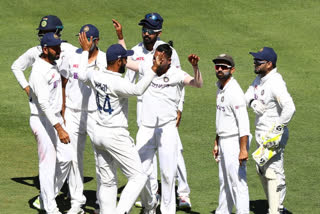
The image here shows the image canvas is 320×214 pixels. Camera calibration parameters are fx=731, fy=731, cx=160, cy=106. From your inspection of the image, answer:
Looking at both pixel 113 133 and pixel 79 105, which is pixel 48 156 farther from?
pixel 113 133

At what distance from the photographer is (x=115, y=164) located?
10.0 meters

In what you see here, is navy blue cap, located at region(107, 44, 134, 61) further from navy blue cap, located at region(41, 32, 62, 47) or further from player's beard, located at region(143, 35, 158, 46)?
player's beard, located at region(143, 35, 158, 46)

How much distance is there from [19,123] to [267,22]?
8900 millimetres

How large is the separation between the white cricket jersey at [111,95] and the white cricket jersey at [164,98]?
0.70 metres

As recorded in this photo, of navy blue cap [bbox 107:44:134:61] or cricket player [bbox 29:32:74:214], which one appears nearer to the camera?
navy blue cap [bbox 107:44:134:61]

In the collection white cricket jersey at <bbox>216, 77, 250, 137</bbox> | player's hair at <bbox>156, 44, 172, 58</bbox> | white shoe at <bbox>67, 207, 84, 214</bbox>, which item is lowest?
white shoe at <bbox>67, 207, 84, 214</bbox>


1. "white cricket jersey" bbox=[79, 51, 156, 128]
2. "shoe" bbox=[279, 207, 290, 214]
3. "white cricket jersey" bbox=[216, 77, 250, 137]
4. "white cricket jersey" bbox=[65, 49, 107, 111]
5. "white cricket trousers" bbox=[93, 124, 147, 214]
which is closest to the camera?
"white cricket jersey" bbox=[79, 51, 156, 128]

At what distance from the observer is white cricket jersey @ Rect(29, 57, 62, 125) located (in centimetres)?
1015

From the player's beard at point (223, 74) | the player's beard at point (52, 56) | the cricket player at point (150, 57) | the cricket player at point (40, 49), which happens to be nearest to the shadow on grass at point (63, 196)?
the cricket player at point (150, 57)

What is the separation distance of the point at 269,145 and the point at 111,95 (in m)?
2.40

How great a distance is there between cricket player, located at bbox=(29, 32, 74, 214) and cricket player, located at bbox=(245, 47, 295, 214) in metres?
2.78

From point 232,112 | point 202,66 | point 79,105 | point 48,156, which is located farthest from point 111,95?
point 202,66

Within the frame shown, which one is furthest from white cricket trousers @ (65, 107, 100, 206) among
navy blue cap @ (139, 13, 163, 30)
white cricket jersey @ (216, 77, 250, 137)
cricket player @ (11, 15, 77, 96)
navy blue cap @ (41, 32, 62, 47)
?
white cricket jersey @ (216, 77, 250, 137)

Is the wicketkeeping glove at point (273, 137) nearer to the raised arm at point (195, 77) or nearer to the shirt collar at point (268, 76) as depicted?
the shirt collar at point (268, 76)
